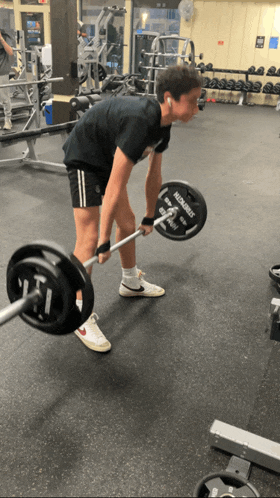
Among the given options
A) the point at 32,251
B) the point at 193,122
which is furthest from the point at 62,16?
the point at 32,251

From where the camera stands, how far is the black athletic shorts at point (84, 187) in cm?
151

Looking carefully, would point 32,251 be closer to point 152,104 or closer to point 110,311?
point 152,104

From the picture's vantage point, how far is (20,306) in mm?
1123

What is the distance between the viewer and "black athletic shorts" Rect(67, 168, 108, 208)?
4.96 ft

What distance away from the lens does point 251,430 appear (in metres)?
1.32

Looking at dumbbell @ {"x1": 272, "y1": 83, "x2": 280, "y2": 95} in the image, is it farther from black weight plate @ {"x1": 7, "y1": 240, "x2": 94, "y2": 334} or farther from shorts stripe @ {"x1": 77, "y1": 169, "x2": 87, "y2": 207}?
black weight plate @ {"x1": 7, "y1": 240, "x2": 94, "y2": 334}

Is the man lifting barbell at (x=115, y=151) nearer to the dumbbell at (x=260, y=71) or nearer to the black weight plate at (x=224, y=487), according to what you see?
the black weight plate at (x=224, y=487)

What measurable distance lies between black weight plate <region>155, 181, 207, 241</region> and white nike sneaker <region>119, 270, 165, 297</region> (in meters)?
0.34

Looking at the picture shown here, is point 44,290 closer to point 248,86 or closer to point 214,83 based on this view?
point 248,86

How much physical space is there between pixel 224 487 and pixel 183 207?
1.33 meters

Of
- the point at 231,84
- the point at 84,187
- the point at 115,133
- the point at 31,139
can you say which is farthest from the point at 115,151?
the point at 231,84

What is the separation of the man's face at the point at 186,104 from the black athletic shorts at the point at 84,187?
1.32ft

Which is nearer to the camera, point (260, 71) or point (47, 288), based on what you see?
point (47, 288)

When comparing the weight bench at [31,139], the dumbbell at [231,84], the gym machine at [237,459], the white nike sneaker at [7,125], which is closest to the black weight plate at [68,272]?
the gym machine at [237,459]
